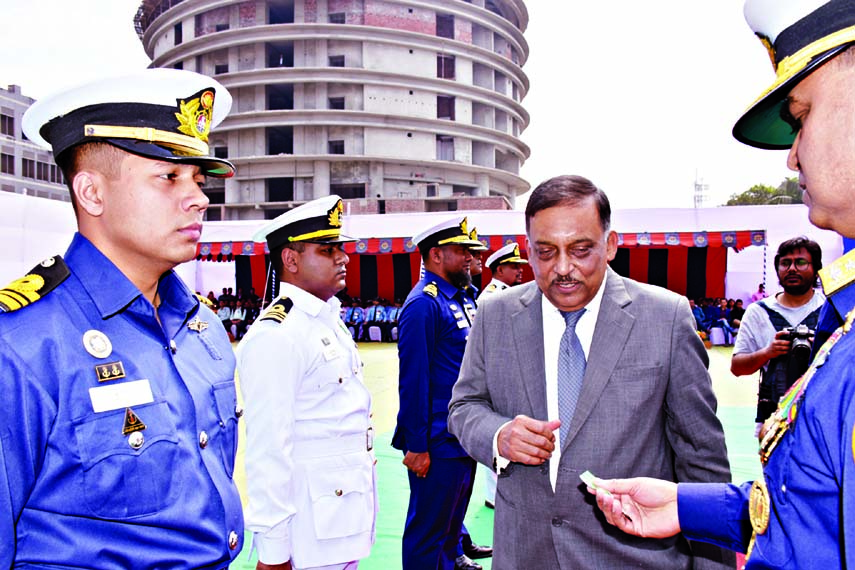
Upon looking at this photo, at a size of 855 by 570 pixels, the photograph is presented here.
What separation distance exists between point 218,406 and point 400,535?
293 cm

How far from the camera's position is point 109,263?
5.26 ft

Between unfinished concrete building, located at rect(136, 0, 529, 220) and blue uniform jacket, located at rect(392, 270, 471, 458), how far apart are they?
122ft

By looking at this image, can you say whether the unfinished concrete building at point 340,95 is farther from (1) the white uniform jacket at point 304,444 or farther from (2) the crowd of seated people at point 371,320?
(1) the white uniform jacket at point 304,444

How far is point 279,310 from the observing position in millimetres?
2955

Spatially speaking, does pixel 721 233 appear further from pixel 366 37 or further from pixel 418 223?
pixel 366 37

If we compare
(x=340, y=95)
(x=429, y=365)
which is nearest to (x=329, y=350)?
(x=429, y=365)

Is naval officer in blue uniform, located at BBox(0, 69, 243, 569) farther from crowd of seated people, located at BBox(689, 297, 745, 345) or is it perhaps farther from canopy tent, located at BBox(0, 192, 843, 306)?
crowd of seated people, located at BBox(689, 297, 745, 345)

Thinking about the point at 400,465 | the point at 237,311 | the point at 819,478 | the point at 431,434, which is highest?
the point at 819,478

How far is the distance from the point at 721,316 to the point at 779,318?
39.8 feet

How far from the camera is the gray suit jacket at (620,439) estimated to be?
193 centimetres

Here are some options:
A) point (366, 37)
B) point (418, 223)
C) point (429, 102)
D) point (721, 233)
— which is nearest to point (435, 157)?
point (429, 102)

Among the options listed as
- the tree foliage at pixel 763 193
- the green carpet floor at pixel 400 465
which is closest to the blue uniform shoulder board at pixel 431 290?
the green carpet floor at pixel 400 465

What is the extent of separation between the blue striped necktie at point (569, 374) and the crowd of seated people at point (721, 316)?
14379mm

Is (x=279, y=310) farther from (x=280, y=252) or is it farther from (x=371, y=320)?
(x=371, y=320)
